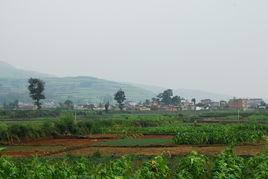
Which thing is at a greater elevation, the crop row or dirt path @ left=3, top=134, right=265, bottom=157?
the crop row

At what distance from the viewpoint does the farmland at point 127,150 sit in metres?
15.8

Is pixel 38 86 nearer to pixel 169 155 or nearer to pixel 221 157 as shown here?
pixel 169 155

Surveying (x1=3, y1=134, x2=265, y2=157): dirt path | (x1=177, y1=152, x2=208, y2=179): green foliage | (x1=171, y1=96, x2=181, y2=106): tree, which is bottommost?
(x1=3, y1=134, x2=265, y2=157): dirt path

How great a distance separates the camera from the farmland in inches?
622

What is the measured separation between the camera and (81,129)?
5331 cm

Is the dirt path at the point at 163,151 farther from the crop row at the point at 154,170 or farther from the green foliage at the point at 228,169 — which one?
the green foliage at the point at 228,169

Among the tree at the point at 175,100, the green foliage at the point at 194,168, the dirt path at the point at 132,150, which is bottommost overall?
the dirt path at the point at 132,150

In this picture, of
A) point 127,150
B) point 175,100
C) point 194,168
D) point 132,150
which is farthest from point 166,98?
point 194,168

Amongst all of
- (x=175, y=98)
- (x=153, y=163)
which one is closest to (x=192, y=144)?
(x=153, y=163)

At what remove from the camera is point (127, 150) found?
3306 cm

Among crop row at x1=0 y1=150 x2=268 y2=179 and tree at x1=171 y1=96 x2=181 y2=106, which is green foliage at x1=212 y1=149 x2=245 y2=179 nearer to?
crop row at x1=0 y1=150 x2=268 y2=179

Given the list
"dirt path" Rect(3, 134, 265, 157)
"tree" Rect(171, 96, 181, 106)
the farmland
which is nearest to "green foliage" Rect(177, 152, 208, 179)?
the farmland

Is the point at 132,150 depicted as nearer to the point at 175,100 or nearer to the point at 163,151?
the point at 163,151

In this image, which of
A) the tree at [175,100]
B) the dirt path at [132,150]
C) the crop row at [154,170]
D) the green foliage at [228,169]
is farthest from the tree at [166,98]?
the green foliage at [228,169]
